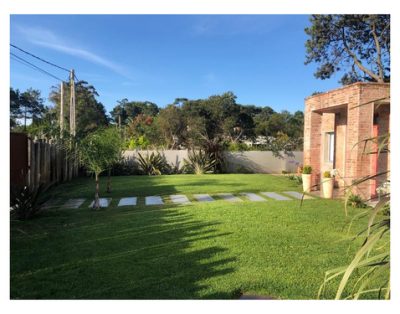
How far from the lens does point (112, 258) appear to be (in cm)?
460

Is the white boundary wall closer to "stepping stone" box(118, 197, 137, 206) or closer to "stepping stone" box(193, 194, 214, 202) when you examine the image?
"stepping stone" box(193, 194, 214, 202)

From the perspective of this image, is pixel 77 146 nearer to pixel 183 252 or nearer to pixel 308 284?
pixel 183 252

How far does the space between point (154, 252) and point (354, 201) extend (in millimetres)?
5998

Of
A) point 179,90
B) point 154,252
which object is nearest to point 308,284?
point 154,252

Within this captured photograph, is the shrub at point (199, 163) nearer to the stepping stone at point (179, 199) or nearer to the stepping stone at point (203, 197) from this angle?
the stepping stone at point (203, 197)

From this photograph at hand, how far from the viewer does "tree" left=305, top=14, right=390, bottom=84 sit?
766 inches

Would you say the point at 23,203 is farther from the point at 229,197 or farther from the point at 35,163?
the point at 229,197

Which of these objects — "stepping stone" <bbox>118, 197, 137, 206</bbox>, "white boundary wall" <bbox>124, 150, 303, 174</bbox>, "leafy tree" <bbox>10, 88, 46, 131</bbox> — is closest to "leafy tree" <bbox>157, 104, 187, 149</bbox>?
"leafy tree" <bbox>10, 88, 46, 131</bbox>

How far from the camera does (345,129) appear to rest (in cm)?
1220

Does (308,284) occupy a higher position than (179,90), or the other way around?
(179,90)

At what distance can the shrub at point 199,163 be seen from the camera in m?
19.2

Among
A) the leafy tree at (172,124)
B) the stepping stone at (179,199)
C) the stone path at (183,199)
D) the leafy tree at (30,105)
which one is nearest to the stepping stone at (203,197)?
the stone path at (183,199)

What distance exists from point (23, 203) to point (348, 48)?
20837mm

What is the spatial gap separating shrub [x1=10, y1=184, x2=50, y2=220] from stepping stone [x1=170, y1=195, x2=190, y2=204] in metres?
3.46
